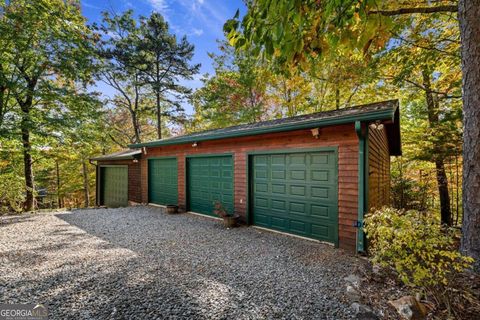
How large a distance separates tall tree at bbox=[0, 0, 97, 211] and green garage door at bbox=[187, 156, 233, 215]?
5.37m

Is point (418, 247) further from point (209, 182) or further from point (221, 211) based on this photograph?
point (209, 182)

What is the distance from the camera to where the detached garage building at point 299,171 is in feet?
13.0

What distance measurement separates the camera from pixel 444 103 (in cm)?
778

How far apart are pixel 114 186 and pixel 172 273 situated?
31.7 ft

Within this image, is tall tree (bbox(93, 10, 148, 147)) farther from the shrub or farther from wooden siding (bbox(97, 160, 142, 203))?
the shrub

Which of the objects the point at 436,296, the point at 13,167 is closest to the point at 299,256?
the point at 436,296

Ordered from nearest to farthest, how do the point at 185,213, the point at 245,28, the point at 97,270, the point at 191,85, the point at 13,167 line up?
the point at 245,28 < the point at 97,270 < the point at 185,213 < the point at 13,167 < the point at 191,85

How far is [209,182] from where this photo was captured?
676 cm

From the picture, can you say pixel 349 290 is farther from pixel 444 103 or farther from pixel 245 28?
pixel 444 103

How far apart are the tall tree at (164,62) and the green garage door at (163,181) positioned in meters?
6.74

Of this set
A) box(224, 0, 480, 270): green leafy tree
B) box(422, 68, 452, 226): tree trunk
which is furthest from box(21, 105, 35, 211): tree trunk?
box(422, 68, 452, 226): tree trunk

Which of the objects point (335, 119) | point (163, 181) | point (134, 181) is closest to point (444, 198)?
point (335, 119)

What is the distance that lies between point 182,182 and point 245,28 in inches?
240

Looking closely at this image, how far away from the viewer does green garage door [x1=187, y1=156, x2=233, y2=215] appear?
20.4 ft
